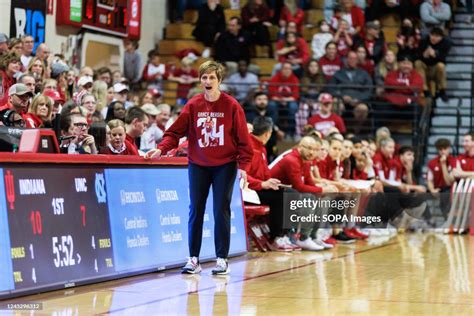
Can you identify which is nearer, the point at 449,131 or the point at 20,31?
the point at 20,31

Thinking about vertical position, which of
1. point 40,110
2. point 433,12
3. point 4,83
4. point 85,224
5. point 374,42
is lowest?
point 85,224

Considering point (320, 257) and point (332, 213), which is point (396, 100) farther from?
point (320, 257)

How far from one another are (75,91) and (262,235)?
3.27 meters

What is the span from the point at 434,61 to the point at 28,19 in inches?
343

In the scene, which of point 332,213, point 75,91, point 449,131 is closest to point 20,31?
point 75,91

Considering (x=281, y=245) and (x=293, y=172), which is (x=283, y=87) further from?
(x=281, y=245)

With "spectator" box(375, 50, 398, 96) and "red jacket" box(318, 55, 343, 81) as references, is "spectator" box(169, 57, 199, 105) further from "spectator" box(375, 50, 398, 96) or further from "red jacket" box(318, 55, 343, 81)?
"spectator" box(375, 50, 398, 96)

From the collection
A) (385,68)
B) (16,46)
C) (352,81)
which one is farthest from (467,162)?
(16,46)

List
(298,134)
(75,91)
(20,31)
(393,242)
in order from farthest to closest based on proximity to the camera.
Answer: (298,134) → (20,31) → (393,242) → (75,91)

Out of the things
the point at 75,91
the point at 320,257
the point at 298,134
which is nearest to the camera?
the point at 320,257

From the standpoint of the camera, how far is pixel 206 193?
10273 millimetres

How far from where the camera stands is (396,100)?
21.2 meters

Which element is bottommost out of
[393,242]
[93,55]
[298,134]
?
[393,242]

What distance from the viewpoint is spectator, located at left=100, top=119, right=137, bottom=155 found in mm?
10562
